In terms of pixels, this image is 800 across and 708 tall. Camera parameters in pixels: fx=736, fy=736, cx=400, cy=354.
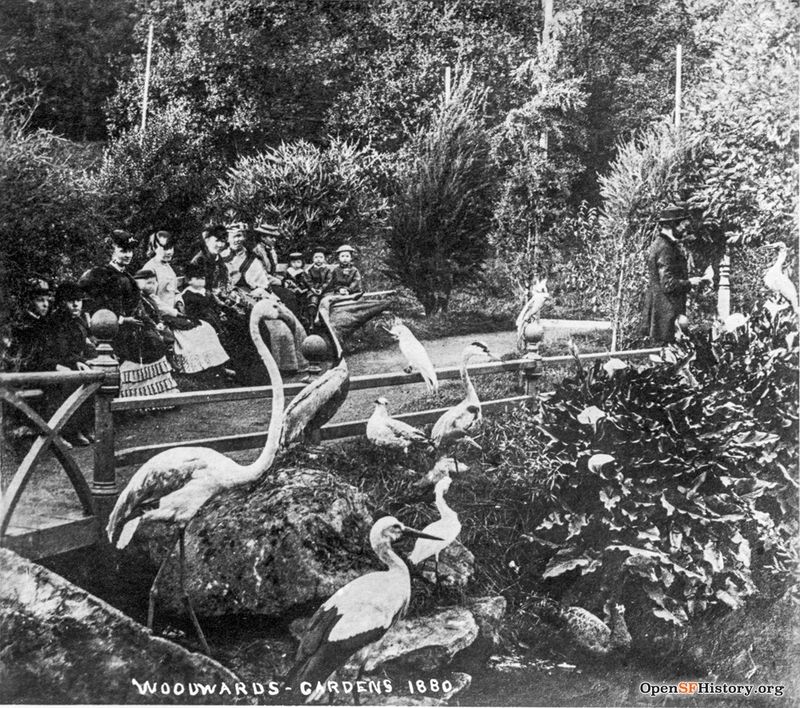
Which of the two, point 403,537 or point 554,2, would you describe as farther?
point 554,2

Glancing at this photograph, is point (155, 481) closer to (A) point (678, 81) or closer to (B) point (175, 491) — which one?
(B) point (175, 491)

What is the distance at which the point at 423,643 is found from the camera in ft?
12.0

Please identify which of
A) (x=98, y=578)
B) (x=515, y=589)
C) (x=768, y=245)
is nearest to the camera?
(x=98, y=578)

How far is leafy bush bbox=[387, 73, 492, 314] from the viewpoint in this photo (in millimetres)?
3971

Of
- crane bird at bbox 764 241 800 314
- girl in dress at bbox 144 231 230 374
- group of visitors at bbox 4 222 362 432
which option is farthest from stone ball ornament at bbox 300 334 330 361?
crane bird at bbox 764 241 800 314

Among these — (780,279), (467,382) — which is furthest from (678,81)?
(467,382)

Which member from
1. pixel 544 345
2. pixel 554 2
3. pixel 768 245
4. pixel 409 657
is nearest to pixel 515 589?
pixel 409 657

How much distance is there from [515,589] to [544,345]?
4.34ft

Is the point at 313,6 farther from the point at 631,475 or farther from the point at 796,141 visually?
the point at 631,475

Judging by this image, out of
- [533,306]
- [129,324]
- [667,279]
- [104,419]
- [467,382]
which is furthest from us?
[667,279]

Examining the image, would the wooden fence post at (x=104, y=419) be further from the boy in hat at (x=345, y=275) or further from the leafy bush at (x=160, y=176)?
the boy in hat at (x=345, y=275)

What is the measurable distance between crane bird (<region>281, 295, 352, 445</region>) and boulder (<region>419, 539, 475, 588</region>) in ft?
2.97

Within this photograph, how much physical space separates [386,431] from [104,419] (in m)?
1.39

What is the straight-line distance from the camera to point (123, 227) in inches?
145
